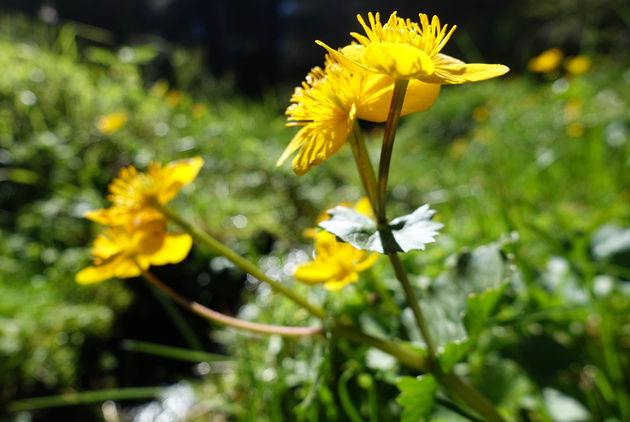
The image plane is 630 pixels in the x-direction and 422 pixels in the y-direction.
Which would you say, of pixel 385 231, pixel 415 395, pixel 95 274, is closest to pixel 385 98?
pixel 385 231

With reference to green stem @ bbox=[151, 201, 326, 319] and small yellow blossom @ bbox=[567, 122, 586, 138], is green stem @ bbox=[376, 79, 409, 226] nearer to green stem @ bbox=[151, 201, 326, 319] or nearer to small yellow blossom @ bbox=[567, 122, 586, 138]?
green stem @ bbox=[151, 201, 326, 319]

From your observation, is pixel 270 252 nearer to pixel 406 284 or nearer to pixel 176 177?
pixel 176 177

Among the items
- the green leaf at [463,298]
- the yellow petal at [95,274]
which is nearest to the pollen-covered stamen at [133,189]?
the yellow petal at [95,274]

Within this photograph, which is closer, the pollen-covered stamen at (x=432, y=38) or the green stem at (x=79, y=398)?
the pollen-covered stamen at (x=432, y=38)

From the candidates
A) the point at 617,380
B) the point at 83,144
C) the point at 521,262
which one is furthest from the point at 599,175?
the point at 83,144

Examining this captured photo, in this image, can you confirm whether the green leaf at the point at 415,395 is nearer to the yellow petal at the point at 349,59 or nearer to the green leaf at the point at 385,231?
the green leaf at the point at 385,231

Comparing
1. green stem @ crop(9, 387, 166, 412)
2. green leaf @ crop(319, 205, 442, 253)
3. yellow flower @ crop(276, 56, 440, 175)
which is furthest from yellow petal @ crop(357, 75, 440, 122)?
green stem @ crop(9, 387, 166, 412)

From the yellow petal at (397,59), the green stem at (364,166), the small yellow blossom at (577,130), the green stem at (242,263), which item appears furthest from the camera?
the small yellow blossom at (577,130)
